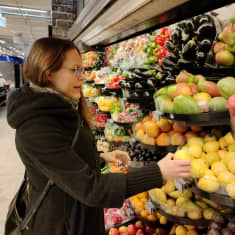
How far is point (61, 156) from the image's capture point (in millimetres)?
1008

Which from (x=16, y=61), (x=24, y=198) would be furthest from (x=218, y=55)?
(x=16, y=61)

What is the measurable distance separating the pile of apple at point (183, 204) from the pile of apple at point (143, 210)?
1.15 feet

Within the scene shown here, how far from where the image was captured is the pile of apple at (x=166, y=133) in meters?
1.57

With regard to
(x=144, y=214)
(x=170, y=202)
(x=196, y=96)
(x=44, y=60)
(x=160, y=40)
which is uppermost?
(x=160, y=40)

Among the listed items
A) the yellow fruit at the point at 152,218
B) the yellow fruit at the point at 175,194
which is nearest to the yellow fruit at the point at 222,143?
the yellow fruit at the point at 175,194

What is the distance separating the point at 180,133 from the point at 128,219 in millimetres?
1070

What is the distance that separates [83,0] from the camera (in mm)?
4355

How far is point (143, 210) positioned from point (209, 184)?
3.82 ft

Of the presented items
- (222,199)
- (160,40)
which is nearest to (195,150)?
(222,199)

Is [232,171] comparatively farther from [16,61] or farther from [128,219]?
[16,61]

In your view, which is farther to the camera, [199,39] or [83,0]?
[83,0]

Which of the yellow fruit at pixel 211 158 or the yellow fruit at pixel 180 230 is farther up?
the yellow fruit at pixel 211 158

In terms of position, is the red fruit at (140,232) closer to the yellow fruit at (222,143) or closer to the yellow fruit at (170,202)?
the yellow fruit at (170,202)

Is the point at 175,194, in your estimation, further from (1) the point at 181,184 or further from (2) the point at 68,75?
(2) the point at 68,75
